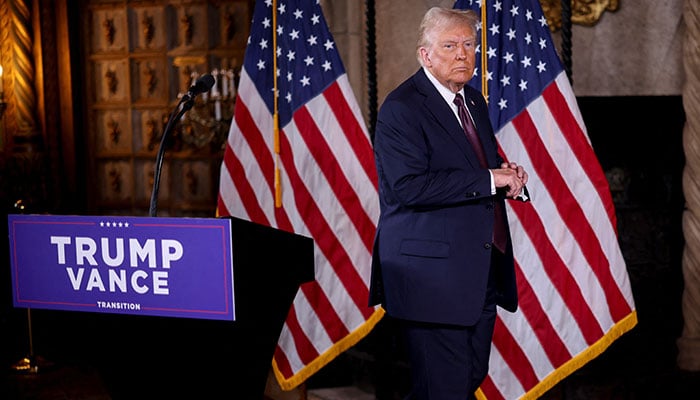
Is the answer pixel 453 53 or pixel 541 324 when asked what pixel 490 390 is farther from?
pixel 453 53

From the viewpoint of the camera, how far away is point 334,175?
13.8ft

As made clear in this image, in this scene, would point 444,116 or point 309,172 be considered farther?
point 309,172

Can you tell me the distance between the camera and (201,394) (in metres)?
2.93

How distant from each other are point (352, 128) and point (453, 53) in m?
1.34

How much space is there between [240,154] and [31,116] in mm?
2564

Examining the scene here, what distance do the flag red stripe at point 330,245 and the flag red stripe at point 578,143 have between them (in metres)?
1.15

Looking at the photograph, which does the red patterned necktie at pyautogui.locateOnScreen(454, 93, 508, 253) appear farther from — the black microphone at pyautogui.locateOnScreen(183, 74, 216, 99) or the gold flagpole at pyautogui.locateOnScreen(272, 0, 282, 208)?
the gold flagpole at pyautogui.locateOnScreen(272, 0, 282, 208)

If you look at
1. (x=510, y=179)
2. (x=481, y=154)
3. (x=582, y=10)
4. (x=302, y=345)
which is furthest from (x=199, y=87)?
(x=582, y=10)

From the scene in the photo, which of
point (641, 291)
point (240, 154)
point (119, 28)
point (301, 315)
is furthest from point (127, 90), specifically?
point (641, 291)

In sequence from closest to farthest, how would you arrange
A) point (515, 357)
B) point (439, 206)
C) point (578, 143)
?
point (439, 206) → point (578, 143) → point (515, 357)

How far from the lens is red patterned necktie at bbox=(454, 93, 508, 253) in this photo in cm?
302

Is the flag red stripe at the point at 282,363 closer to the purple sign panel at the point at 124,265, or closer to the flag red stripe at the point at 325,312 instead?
the flag red stripe at the point at 325,312

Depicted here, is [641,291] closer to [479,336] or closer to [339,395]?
[339,395]

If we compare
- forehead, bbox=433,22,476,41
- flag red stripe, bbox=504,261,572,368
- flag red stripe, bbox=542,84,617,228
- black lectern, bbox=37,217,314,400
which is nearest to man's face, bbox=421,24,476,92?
forehead, bbox=433,22,476,41
